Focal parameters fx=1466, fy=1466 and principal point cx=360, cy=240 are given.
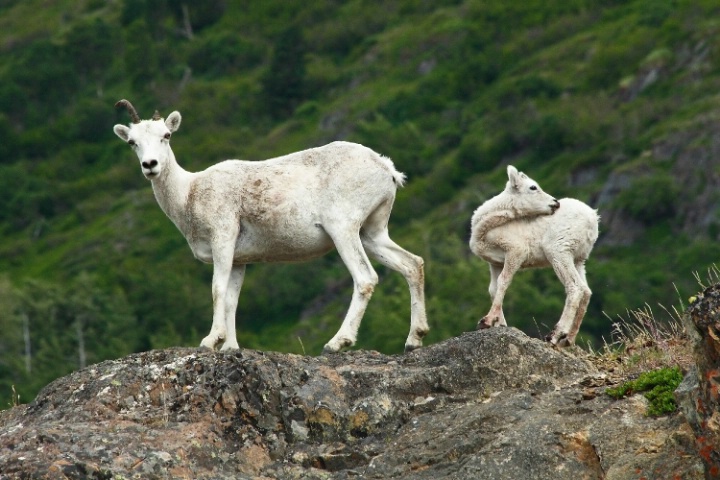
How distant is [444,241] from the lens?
9944 centimetres

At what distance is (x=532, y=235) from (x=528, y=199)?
471 mm

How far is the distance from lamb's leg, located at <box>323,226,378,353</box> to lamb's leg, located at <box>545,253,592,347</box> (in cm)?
215

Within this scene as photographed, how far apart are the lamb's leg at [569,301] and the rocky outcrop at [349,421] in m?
1.28

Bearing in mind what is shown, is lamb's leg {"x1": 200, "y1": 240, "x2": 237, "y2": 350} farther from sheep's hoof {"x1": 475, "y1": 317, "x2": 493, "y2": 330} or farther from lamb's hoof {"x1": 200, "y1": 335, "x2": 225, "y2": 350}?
sheep's hoof {"x1": 475, "y1": 317, "x2": 493, "y2": 330}

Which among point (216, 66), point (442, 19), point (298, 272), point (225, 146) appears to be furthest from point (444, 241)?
point (216, 66)

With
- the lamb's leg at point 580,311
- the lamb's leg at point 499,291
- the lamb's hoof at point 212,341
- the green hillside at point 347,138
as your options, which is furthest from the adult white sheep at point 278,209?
the green hillside at point 347,138

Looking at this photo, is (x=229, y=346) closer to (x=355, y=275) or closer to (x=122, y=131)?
(x=355, y=275)

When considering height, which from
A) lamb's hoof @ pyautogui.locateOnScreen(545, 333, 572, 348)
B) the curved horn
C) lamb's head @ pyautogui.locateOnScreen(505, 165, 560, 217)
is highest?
the curved horn

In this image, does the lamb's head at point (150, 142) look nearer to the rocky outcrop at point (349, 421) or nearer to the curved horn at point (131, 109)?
the curved horn at point (131, 109)

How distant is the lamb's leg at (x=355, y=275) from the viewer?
1656 cm

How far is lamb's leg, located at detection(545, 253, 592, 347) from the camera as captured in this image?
1686 cm

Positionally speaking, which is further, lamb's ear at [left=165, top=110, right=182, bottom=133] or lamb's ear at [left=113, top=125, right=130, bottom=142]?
lamb's ear at [left=165, top=110, right=182, bottom=133]

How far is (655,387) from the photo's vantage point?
14242 millimetres

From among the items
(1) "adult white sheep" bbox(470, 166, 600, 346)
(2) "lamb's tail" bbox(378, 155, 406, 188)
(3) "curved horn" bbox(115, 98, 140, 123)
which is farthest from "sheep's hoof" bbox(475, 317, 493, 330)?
(3) "curved horn" bbox(115, 98, 140, 123)
